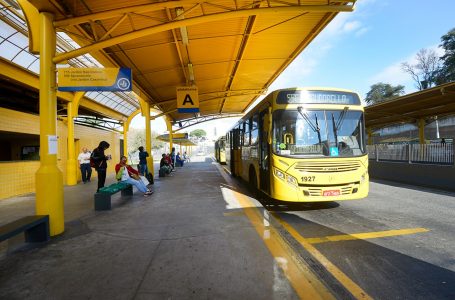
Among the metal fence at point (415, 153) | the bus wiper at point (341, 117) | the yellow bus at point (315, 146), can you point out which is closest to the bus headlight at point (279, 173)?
the yellow bus at point (315, 146)

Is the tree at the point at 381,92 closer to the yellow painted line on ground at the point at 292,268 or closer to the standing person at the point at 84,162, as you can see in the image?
the standing person at the point at 84,162

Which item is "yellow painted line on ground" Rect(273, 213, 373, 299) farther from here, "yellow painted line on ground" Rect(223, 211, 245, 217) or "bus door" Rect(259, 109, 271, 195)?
"bus door" Rect(259, 109, 271, 195)

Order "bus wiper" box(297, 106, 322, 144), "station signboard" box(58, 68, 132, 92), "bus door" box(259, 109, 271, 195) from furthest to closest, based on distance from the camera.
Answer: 1. "bus door" box(259, 109, 271, 195)
2. "bus wiper" box(297, 106, 322, 144)
3. "station signboard" box(58, 68, 132, 92)

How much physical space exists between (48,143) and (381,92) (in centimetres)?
6730

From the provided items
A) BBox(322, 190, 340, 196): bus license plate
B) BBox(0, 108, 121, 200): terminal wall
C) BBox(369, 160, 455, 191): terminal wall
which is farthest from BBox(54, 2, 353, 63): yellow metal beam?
BBox(369, 160, 455, 191): terminal wall

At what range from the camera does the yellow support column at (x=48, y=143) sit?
5.13 metres

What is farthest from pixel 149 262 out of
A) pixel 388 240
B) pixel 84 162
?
pixel 84 162

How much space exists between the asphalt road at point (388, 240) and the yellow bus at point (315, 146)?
64cm

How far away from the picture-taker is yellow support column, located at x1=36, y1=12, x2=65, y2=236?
16.8 feet

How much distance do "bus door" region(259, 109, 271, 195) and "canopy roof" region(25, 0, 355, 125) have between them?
2583 millimetres

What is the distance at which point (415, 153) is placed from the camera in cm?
Result: 1207

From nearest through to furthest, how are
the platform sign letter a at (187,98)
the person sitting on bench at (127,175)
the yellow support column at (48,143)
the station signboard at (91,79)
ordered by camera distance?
1. the yellow support column at (48,143)
2. the station signboard at (91,79)
3. the person sitting on bench at (127,175)
4. the platform sign letter a at (187,98)

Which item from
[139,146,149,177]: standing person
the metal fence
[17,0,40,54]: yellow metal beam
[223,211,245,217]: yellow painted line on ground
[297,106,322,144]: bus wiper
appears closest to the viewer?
[17,0,40,54]: yellow metal beam

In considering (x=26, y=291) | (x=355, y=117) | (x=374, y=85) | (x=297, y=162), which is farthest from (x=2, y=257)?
(x=374, y=85)
